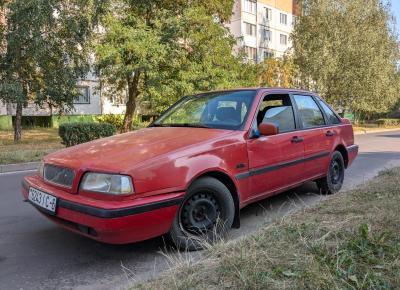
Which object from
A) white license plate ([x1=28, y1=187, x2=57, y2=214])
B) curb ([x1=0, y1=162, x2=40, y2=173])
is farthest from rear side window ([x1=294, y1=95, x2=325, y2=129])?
curb ([x1=0, y1=162, x2=40, y2=173])

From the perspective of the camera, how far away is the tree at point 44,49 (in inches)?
575

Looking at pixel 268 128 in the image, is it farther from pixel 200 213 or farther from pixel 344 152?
pixel 344 152

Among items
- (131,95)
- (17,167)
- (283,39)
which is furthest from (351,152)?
(283,39)

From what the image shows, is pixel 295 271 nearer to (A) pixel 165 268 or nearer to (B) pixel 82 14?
(A) pixel 165 268

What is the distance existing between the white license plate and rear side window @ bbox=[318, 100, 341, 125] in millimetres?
4273

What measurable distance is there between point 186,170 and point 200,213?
21.1 inches

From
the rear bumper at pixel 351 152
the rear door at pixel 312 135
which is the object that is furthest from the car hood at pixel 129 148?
the rear bumper at pixel 351 152

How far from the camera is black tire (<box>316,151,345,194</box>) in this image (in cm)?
614

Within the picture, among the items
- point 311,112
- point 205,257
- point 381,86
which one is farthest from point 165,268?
point 381,86

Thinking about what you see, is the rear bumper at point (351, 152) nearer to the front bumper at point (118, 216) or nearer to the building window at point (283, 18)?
the front bumper at point (118, 216)

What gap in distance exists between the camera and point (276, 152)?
15.7 ft

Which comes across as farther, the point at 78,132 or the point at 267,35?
the point at 267,35

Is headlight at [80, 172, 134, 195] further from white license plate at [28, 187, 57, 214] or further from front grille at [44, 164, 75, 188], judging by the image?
white license plate at [28, 187, 57, 214]

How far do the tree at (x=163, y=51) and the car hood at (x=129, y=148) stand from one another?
489 inches
